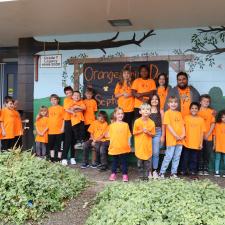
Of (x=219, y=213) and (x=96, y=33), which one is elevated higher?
(x=96, y=33)

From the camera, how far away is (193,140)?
6430 millimetres

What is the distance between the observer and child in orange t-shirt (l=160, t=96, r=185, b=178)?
6.36 metres

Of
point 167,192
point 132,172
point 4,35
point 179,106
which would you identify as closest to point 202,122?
point 179,106

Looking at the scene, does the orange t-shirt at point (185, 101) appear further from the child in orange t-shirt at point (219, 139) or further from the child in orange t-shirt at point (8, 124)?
the child in orange t-shirt at point (8, 124)

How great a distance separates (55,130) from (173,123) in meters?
2.65

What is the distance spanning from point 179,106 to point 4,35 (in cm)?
450

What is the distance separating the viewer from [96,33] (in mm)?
8070

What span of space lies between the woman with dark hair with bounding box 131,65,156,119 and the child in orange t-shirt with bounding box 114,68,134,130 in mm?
127

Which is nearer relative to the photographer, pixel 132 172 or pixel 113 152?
pixel 113 152

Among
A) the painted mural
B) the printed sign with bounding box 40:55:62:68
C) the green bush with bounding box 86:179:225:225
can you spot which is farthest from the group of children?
the green bush with bounding box 86:179:225:225

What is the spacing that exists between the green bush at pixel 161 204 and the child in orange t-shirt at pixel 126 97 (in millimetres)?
2866

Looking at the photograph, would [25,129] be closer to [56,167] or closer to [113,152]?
[113,152]

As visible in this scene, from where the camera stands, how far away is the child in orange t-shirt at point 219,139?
21.9 ft

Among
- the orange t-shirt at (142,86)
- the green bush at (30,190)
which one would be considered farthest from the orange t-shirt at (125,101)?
the green bush at (30,190)
